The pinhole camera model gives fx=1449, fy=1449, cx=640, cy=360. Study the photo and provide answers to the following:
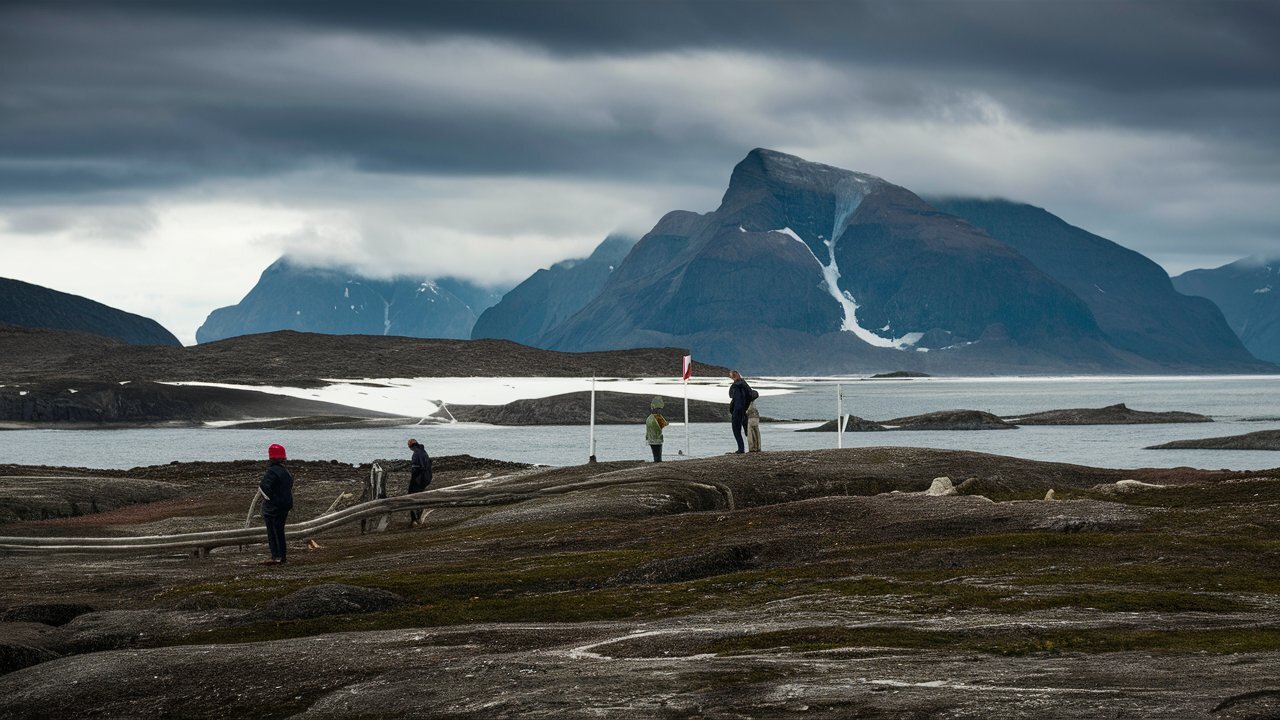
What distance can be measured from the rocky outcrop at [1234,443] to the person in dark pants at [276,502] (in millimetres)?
83004

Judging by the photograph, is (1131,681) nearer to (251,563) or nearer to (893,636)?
(893,636)

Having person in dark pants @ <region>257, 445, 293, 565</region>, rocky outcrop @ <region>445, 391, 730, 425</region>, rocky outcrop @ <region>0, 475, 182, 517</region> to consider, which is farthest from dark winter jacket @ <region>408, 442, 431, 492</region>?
rocky outcrop @ <region>445, 391, 730, 425</region>

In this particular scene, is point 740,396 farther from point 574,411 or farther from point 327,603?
point 574,411

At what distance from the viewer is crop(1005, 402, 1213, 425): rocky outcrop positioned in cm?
14125

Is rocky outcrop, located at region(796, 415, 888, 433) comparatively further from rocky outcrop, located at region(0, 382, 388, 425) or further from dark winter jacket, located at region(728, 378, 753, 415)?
dark winter jacket, located at region(728, 378, 753, 415)

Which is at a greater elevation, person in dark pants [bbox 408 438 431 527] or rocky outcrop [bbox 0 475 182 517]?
person in dark pants [bbox 408 438 431 527]

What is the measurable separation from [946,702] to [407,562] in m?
18.4

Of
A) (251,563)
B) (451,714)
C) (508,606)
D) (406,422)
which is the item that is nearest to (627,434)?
(406,422)

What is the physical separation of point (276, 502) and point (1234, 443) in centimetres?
8821

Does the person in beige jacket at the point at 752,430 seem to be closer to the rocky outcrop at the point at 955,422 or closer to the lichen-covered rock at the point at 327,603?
the lichen-covered rock at the point at 327,603

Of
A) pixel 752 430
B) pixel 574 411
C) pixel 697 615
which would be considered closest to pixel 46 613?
pixel 697 615

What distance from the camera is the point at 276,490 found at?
31.5 meters

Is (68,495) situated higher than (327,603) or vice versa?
(68,495)

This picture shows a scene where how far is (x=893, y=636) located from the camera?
19266 millimetres
